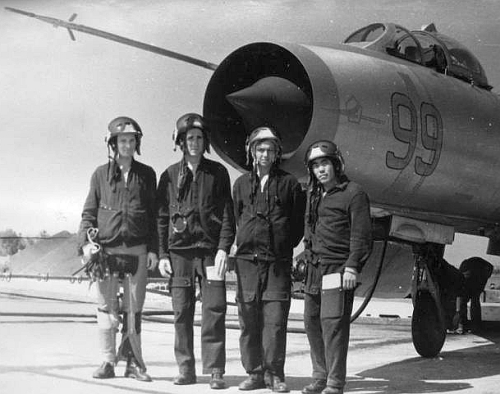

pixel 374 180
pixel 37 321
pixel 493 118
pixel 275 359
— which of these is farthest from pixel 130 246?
pixel 37 321

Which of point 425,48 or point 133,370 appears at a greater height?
point 425,48

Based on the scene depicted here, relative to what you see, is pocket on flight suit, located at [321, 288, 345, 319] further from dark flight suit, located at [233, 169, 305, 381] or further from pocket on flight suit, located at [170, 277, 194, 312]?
pocket on flight suit, located at [170, 277, 194, 312]

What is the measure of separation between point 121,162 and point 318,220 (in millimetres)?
1363

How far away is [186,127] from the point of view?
4914mm

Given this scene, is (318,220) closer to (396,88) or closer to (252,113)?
(252,113)

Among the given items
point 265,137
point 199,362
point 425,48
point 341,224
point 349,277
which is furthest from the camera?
point 425,48

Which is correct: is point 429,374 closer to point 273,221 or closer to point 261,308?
point 261,308

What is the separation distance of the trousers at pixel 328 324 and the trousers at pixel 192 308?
0.56 m

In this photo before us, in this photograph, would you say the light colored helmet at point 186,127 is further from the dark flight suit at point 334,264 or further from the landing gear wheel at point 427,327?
the landing gear wheel at point 427,327

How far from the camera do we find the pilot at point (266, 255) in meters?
4.66

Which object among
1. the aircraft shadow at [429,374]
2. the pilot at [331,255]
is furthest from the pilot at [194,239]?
the aircraft shadow at [429,374]

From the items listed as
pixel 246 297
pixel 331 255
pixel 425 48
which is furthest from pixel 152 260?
pixel 425 48

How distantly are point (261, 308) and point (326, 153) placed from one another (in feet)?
3.50

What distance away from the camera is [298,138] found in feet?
17.0
